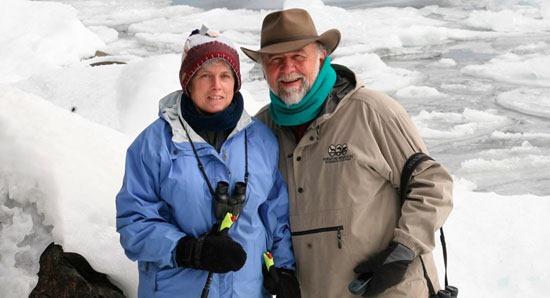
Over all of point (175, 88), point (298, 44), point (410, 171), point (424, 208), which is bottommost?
point (175, 88)

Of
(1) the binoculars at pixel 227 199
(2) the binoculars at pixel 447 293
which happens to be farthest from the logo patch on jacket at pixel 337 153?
(2) the binoculars at pixel 447 293

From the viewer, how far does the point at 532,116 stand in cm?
948

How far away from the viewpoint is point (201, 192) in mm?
2135

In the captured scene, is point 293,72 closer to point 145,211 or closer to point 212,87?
point 212,87

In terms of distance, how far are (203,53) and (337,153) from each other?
23.4 inches

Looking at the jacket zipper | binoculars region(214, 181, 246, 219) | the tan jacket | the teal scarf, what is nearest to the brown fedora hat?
the teal scarf

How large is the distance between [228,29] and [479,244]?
13.6 metres

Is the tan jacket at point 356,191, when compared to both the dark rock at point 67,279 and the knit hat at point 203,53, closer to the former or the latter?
the knit hat at point 203,53

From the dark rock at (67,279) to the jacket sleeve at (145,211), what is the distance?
0.58m

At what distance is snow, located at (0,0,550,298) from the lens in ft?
9.32

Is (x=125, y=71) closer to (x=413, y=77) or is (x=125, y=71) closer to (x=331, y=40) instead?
(x=331, y=40)

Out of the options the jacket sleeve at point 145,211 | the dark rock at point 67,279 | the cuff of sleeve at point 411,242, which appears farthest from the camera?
the dark rock at point 67,279

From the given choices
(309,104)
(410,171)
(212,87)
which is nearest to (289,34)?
(309,104)

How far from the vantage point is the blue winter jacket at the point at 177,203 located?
2111mm
